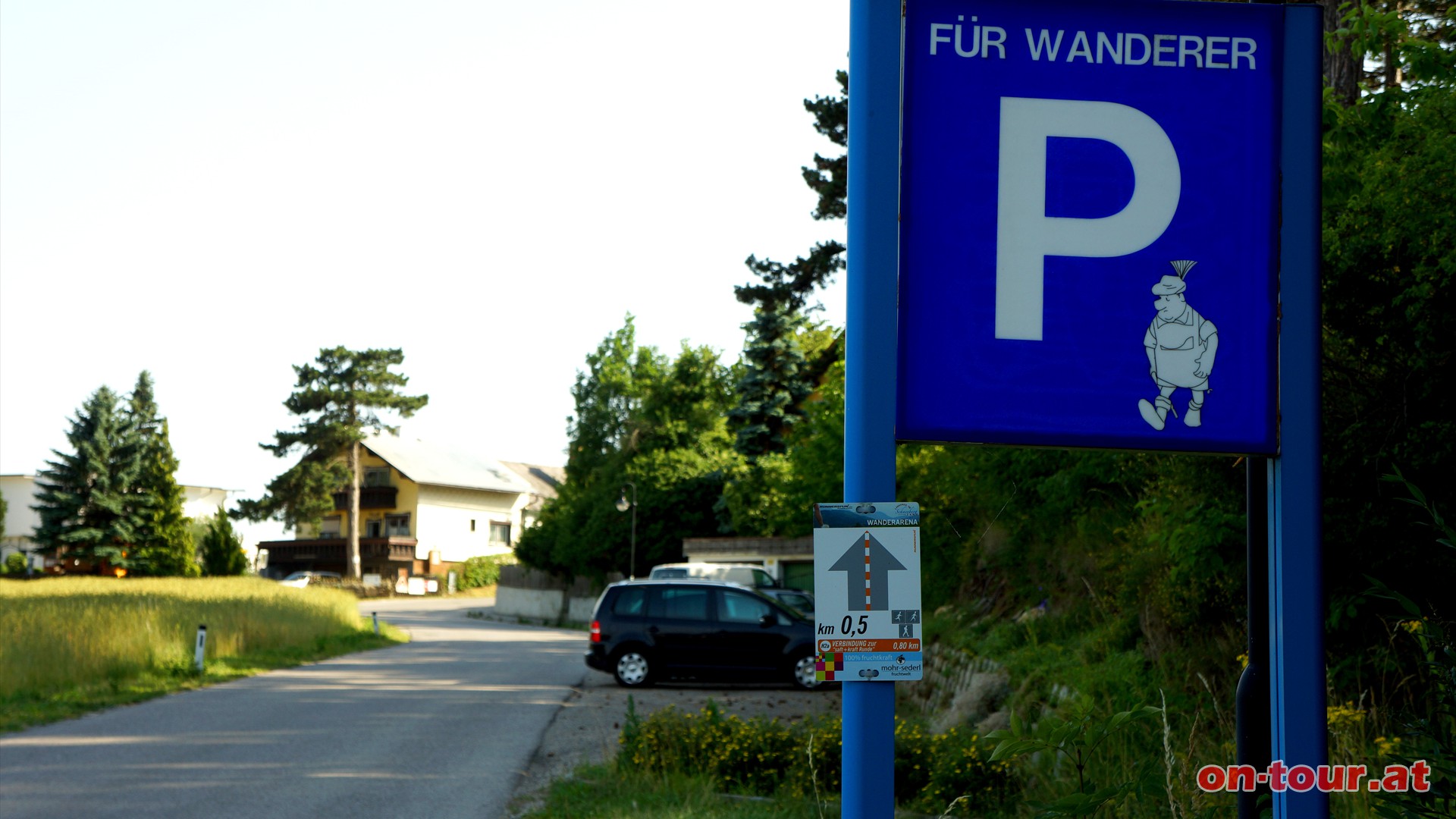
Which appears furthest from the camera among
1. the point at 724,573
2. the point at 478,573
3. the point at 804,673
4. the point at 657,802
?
the point at 478,573

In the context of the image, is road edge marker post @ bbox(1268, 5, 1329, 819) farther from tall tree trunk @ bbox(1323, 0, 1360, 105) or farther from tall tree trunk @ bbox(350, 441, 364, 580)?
tall tree trunk @ bbox(350, 441, 364, 580)

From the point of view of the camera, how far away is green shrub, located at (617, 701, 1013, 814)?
816cm

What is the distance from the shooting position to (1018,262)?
3.57m

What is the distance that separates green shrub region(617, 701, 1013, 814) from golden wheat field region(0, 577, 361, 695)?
10763 millimetres

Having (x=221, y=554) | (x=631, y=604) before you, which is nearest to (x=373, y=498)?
(x=221, y=554)

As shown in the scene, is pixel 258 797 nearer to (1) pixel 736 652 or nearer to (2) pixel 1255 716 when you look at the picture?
(2) pixel 1255 716

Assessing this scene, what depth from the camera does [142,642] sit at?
1983 cm

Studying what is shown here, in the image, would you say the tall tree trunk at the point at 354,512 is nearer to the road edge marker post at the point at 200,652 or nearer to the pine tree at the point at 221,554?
the pine tree at the point at 221,554

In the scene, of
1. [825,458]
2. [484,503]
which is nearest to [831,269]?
[825,458]

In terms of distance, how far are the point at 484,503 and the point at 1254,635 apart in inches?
3397

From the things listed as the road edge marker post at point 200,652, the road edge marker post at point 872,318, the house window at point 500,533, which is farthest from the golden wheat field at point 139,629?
the house window at point 500,533

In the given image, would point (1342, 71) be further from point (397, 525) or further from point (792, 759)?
point (397, 525)

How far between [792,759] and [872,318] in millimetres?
6366

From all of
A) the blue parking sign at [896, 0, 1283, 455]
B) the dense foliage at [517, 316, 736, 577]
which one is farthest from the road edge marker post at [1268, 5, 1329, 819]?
the dense foliage at [517, 316, 736, 577]
